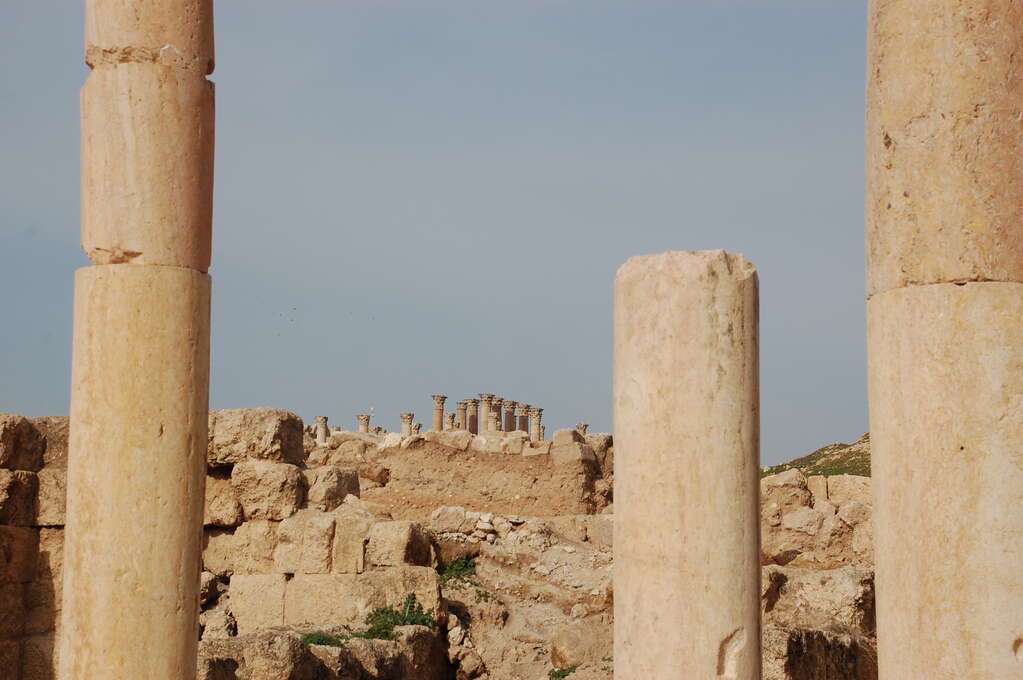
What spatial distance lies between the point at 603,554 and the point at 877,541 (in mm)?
10436

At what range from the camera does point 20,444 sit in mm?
14039

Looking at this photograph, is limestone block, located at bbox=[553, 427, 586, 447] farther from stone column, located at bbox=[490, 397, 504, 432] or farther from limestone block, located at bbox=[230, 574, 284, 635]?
stone column, located at bbox=[490, 397, 504, 432]

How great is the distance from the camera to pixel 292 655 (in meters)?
10.6

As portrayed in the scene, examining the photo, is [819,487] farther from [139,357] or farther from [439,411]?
[439,411]

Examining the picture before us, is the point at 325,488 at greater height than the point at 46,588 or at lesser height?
greater

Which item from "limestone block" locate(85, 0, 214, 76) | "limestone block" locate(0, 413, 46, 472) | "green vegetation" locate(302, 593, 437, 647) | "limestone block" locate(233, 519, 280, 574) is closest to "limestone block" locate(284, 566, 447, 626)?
"green vegetation" locate(302, 593, 437, 647)

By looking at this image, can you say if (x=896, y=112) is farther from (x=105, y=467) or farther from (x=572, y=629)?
(x=572, y=629)

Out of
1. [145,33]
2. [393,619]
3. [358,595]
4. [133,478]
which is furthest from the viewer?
[358,595]

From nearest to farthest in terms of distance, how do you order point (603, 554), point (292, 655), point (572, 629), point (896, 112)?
point (896, 112), point (292, 655), point (572, 629), point (603, 554)

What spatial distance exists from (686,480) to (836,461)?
31111mm

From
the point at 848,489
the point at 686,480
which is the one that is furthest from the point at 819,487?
the point at 686,480

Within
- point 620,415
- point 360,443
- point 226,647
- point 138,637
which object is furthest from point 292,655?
point 360,443

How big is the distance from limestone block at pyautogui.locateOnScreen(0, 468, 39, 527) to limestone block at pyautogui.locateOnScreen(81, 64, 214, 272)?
5941 millimetres

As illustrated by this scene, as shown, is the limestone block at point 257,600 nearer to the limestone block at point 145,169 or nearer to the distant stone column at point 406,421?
the limestone block at point 145,169
